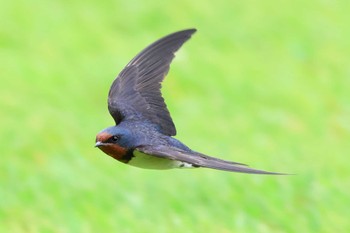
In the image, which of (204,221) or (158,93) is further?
(204,221)

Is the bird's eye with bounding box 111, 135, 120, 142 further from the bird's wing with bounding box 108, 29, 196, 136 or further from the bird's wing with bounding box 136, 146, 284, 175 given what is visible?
the bird's wing with bounding box 108, 29, 196, 136

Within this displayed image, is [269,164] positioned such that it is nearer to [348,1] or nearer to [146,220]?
[146,220]

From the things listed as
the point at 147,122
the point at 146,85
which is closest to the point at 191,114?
the point at 146,85

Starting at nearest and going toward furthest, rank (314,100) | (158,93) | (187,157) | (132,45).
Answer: (187,157) < (158,93) < (314,100) < (132,45)

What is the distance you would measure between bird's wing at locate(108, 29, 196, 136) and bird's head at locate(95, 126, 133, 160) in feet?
2.02

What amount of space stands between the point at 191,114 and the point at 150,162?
4.48 metres

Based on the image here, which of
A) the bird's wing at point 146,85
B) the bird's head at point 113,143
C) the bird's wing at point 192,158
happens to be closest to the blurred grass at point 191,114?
the bird's wing at point 146,85

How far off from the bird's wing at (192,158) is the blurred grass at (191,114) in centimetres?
150

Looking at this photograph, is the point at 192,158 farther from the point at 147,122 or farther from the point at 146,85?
the point at 146,85

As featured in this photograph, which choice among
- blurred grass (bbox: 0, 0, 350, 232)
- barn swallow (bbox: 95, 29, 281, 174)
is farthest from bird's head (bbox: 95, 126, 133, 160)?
blurred grass (bbox: 0, 0, 350, 232)

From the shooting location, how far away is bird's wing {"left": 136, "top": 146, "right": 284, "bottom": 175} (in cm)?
475

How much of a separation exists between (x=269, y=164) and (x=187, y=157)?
3153 mm

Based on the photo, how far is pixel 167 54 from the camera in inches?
257

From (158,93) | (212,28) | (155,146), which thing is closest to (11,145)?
(158,93)
